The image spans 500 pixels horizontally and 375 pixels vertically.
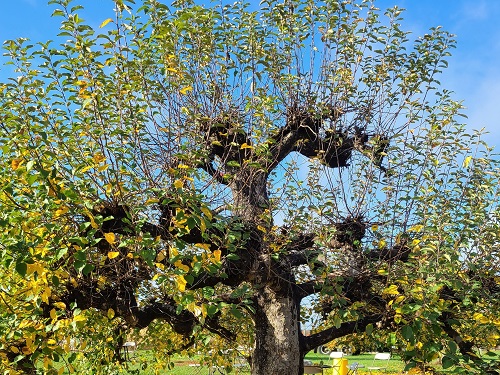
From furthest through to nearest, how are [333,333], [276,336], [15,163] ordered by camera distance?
[333,333] < [276,336] < [15,163]

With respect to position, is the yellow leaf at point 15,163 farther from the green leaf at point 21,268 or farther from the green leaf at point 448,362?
the green leaf at point 448,362

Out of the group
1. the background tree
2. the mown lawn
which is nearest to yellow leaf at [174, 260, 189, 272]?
the background tree

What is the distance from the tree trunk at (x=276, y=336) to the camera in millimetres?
6320

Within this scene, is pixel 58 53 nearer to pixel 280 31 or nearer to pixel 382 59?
pixel 280 31

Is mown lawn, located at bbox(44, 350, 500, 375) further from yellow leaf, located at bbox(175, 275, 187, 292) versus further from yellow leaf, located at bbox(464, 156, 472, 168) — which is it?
yellow leaf, located at bbox(175, 275, 187, 292)

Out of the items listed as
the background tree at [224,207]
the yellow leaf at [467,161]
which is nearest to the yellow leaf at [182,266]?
the background tree at [224,207]

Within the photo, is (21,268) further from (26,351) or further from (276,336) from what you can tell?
(276,336)

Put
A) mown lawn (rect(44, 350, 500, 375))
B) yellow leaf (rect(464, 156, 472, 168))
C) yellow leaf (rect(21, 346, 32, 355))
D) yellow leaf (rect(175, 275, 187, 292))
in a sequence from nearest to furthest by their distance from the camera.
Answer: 1. yellow leaf (rect(175, 275, 187, 292))
2. yellow leaf (rect(21, 346, 32, 355))
3. yellow leaf (rect(464, 156, 472, 168))
4. mown lawn (rect(44, 350, 500, 375))

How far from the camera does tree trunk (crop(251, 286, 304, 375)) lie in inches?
249

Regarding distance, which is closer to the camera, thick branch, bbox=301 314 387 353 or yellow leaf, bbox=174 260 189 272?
yellow leaf, bbox=174 260 189 272

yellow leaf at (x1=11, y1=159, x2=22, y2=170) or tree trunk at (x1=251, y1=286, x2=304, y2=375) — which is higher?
yellow leaf at (x1=11, y1=159, x2=22, y2=170)

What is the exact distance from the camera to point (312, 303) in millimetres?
8305

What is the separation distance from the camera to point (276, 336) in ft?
21.0

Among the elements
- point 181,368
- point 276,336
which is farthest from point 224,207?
point 181,368
